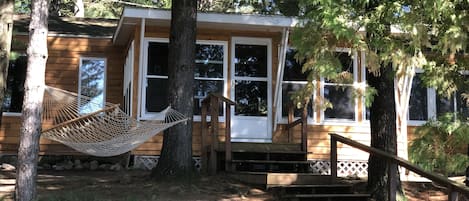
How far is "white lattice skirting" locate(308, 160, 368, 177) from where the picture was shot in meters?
10.1

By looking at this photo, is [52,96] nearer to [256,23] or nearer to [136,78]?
[136,78]

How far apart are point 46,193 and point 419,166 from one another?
4476 millimetres

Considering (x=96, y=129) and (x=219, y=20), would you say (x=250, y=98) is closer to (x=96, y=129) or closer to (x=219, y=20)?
(x=219, y=20)

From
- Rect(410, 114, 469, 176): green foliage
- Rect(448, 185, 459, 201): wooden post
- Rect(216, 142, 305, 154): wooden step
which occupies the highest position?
Rect(410, 114, 469, 176): green foliage

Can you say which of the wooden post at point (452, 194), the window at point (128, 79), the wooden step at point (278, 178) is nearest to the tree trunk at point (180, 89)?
the wooden step at point (278, 178)

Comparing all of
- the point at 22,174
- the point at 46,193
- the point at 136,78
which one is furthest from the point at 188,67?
the point at 22,174

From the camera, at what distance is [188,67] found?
7992 millimetres

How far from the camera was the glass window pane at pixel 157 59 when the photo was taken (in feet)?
32.0

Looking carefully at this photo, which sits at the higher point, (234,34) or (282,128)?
(234,34)

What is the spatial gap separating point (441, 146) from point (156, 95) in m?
5.66

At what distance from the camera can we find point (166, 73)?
9.77 meters

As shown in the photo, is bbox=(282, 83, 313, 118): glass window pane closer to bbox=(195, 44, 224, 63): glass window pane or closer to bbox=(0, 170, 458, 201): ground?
bbox=(195, 44, 224, 63): glass window pane

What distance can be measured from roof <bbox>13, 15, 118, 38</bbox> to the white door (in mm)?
3480

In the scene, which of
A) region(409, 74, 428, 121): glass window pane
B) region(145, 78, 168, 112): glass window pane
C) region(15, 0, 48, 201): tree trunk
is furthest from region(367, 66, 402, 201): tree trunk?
region(15, 0, 48, 201): tree trunk
